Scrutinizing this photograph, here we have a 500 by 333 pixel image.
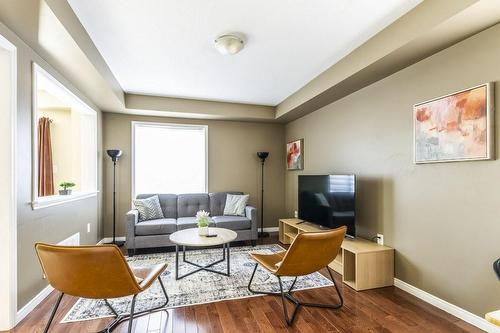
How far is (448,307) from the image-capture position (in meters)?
2.29

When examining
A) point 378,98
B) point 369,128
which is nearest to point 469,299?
point 369,128

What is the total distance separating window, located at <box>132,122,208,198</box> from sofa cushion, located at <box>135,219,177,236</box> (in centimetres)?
103

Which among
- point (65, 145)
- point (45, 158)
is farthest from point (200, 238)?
point (65, 145)

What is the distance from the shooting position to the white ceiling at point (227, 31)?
2084 mm

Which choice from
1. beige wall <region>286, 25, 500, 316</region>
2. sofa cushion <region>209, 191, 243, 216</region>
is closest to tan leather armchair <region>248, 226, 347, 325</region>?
beige wall <region>286, 25, 500, 316</region>

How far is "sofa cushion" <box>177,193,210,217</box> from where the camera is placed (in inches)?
183

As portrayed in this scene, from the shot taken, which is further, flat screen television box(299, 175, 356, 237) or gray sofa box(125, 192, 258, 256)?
gray sofa box(125, 192, 258, 256)

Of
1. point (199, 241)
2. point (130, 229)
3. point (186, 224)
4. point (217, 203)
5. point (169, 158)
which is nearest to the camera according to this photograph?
point (199, 241)

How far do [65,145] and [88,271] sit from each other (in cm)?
362

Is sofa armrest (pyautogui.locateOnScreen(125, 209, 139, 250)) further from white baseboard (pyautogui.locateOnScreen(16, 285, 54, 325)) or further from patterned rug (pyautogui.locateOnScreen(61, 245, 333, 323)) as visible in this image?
white baseboard (pyautogui.locateOnScreen(16, 285, 54, 325))

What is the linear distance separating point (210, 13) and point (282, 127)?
3.64 meters

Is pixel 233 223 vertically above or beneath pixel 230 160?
beneath

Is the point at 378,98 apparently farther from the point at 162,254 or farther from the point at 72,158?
the point at 72,158

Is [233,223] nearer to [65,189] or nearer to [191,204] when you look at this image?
[191,204]
